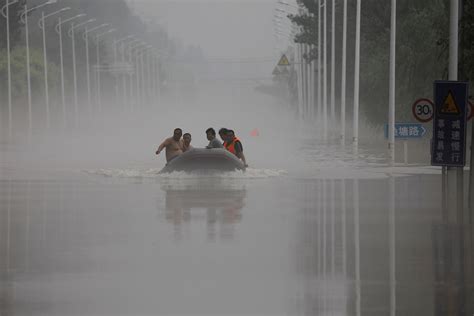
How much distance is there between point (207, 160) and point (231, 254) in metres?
18.5

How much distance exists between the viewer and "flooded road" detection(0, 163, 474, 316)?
1437 centimetres

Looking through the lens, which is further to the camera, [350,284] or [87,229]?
[87,229]

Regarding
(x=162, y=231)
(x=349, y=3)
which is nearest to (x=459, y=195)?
(x=162, y=231)

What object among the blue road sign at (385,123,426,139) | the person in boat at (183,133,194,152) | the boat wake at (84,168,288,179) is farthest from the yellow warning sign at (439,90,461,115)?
the blue road sign at (385,123,426,139)

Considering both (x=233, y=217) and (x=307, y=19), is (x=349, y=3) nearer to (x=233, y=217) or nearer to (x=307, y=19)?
(x=307, y=19)

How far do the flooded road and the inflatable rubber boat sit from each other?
4859 millimetres

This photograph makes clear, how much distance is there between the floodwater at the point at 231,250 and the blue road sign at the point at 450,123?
0.89 m

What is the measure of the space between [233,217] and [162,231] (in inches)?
116

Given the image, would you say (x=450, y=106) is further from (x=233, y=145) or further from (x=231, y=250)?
(x=233, y=145)

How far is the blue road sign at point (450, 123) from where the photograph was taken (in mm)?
27622

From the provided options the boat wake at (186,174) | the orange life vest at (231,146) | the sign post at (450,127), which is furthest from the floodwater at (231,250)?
the orange life vest at (231,146)

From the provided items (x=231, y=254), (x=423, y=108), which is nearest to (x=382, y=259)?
(x=231, y=254)

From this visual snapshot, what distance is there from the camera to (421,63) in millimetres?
61344

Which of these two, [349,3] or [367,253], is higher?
[349,3]
